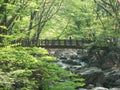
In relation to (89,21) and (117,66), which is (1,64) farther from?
(89,21)

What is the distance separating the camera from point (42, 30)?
3788 centimetres

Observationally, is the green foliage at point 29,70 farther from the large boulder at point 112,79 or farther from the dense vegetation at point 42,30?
the large boulder at point 112,79

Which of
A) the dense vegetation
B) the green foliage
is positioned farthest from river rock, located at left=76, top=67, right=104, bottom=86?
the green foliage

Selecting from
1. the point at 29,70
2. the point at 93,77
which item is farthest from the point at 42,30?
the point at 29,70

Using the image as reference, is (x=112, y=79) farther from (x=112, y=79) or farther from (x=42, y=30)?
(x=42, y=30)

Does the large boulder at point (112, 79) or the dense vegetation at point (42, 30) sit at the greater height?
the dense vegetation at point (42, 30)

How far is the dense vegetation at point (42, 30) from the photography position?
10.4 meters

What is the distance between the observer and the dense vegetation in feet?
34.0

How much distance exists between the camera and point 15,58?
967 centimetres

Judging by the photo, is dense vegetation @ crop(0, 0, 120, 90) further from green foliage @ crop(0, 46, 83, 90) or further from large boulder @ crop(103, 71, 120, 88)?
large boulder @ crop(103, 71, 120, 88)

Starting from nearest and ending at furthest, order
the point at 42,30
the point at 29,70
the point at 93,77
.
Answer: the point at 29,70 → the point at 93,77 → the point at 42,30

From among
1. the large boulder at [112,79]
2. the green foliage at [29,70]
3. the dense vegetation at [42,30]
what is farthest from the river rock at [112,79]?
the green foliage at [29,70]

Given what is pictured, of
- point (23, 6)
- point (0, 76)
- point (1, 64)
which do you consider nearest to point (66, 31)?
point (23, 6)

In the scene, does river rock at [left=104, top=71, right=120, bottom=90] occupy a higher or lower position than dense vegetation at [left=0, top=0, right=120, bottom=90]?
lower
